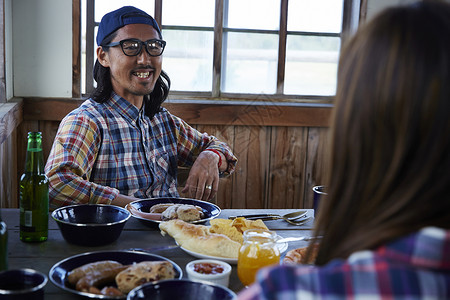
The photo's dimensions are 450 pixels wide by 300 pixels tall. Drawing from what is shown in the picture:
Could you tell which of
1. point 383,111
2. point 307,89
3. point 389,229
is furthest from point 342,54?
point 307,89

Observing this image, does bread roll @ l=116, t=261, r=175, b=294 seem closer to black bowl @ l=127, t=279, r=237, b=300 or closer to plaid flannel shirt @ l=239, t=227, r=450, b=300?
black bowl @ l=127, t=279, r=237, b=300

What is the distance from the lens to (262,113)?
10.6 feet

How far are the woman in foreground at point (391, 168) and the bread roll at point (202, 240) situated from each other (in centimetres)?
69

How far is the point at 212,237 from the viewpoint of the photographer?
4.63 ft

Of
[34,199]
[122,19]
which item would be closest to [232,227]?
[34,199]

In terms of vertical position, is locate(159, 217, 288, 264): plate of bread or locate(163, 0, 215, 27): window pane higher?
locate(163, 0, 215, 27): window pane

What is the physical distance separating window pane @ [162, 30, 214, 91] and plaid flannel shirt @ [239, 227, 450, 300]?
2719mm

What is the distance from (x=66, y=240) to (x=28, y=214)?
0.12 meters

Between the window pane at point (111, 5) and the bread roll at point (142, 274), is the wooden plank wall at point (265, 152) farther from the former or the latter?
the bread roll at point (142, 274)

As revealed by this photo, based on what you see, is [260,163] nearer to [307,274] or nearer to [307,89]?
[307,89]

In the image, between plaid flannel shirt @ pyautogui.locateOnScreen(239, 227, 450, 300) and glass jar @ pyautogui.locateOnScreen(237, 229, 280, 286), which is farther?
glass jar @ pyautogui.locateOnScreen(237, 229, 280, 286)

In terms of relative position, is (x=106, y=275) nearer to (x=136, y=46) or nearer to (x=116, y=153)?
(x=116, y=153)

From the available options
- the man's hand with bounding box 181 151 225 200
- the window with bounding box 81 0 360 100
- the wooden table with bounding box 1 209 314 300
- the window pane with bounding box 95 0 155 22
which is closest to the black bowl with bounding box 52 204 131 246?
the wooden table with bounding box 1 209 314 300

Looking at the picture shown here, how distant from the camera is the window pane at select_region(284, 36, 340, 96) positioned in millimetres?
3326
